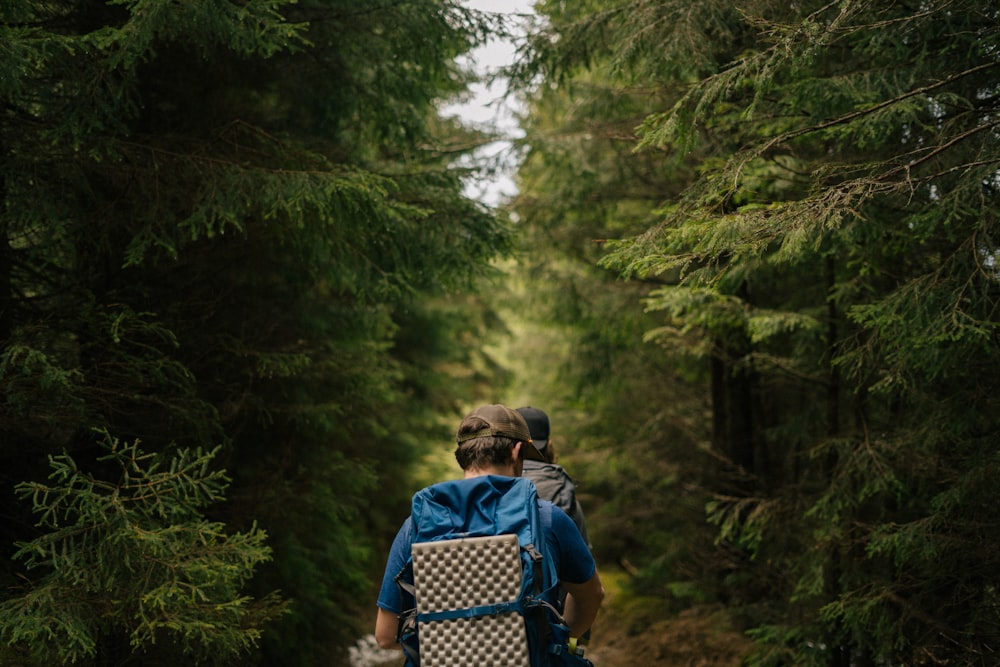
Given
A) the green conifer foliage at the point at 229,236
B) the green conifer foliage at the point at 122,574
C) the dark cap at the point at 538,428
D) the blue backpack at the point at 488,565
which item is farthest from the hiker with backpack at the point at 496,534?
the green conifer foliage at the point at 229,236

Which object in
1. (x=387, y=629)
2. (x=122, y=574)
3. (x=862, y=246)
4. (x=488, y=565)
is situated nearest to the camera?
(x=488, y=565)

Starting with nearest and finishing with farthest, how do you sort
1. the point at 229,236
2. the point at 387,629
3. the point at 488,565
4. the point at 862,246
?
the point at 488,565 < the point at 387,629 < the point at 862,246 < the point at 229,236

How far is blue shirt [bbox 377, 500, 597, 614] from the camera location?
2904 millimetres

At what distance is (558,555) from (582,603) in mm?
299

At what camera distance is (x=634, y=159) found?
29.0ft

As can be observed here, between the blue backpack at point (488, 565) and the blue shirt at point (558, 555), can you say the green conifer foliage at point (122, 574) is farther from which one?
the blue backpack at point (488, 565)

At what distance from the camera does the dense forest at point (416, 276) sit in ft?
13.8

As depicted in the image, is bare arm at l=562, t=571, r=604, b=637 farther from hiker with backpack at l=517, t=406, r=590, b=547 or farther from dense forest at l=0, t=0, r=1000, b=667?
dense forest at l=0, t=0, r=1000, b=667

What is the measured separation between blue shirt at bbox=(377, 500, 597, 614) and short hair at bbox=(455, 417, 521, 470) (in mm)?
256

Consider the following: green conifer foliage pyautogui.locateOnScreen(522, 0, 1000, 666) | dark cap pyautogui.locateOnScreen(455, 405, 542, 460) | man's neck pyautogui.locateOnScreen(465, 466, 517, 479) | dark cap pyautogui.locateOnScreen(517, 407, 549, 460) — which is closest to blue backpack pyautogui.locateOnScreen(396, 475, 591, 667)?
man's neck pyautogui.locateOnScreen(465, 466, 517, 479)

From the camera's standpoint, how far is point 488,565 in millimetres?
2691

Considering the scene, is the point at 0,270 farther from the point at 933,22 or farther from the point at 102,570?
the point at 933,22

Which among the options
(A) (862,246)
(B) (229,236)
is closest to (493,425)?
(A) (862,246)

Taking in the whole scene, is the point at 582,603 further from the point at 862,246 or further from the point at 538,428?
the point at 862,246
